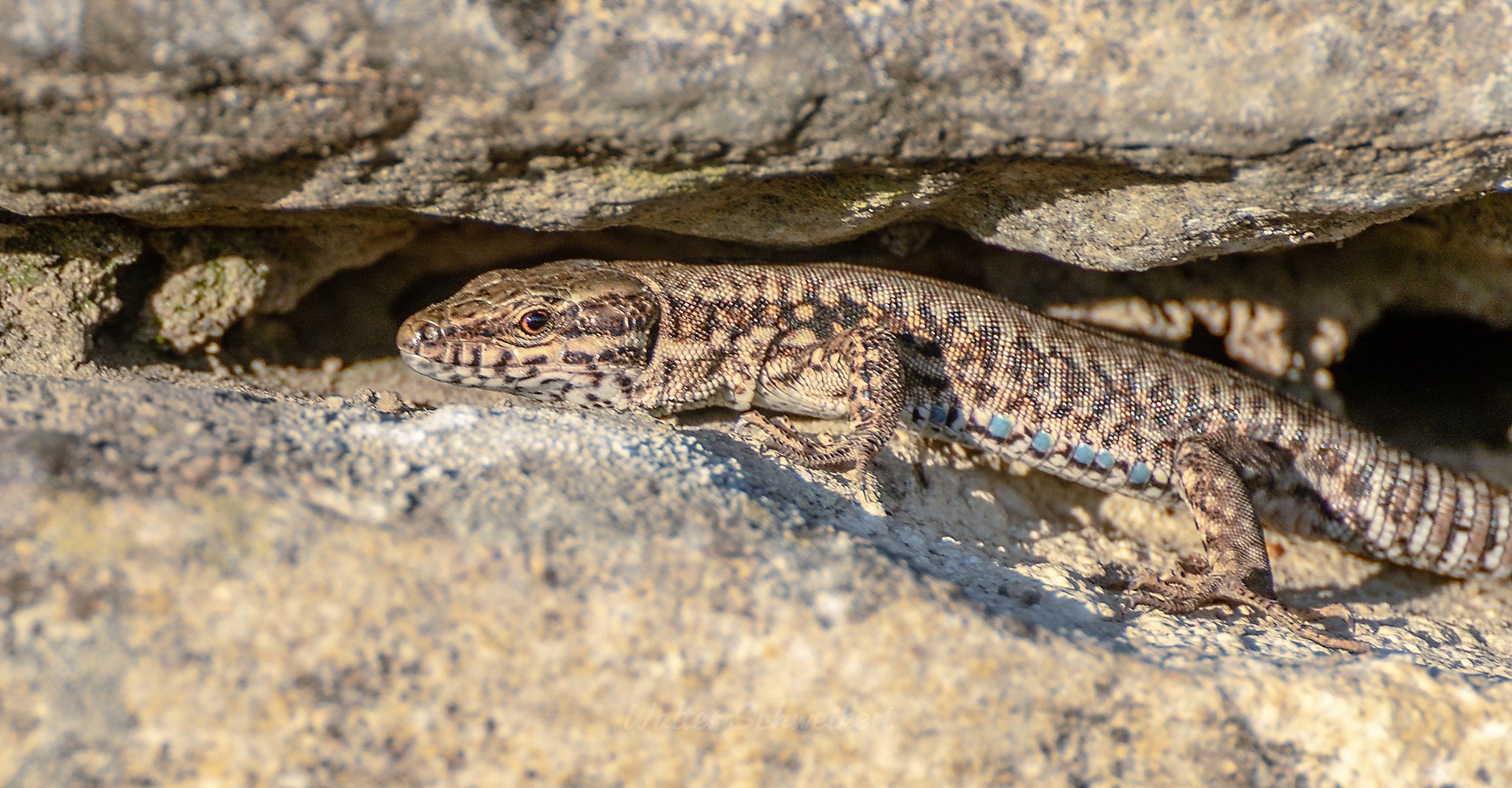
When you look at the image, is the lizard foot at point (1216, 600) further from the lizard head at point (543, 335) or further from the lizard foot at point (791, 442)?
the lizard head at point (543, 335)

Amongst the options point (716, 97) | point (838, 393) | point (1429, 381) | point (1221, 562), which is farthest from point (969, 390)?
point (1429, 381)

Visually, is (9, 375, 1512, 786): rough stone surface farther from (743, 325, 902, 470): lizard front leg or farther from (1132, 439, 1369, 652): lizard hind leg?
(743, 325, 902, 470): lizard front leg

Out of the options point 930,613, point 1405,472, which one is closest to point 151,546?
point 930,613

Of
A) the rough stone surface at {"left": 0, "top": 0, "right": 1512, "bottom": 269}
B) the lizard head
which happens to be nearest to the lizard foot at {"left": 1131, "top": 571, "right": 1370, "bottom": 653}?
the rough stone surface at {"left": 0, "top": 0, "right": 1512, "bottom": 269}

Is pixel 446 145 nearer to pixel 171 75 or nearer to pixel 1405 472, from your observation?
pixel 171 75

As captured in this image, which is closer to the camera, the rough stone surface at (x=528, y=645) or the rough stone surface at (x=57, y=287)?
the rough stone surface at (x=528, y=645)

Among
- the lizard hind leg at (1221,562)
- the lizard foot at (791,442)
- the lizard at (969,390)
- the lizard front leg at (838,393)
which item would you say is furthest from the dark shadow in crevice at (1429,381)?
the lizard foot at (791,442)
